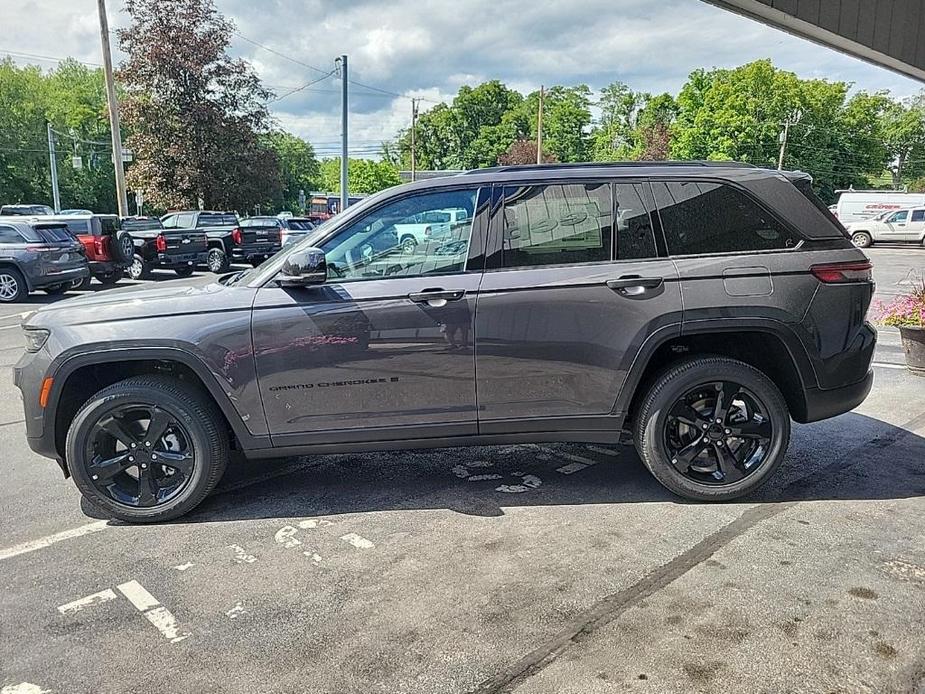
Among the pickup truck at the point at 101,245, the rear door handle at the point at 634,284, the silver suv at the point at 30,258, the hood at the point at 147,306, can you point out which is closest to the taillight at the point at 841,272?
the rear door handle at the point at 634,284

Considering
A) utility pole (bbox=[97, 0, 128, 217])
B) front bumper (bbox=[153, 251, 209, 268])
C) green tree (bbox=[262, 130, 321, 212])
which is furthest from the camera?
green tree (bbox=[262, 130, 321, 212])

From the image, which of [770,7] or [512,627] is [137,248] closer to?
[770,7]

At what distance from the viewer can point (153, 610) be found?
9.27ft

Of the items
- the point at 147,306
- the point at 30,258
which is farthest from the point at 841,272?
the point at 30,258

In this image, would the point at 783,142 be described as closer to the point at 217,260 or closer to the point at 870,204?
the point at 870,204

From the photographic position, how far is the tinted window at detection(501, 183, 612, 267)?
3662 millimetres

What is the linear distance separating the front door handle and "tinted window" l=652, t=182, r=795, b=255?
125 cm

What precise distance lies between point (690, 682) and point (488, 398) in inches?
68.3

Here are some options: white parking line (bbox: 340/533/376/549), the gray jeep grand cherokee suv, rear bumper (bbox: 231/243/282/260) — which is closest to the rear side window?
rear bumper (bbox: 231/243/282/260)

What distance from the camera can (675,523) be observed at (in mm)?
3596

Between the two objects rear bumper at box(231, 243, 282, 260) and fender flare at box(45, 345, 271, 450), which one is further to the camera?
rear bumper at box(231, 243, 282, 260)

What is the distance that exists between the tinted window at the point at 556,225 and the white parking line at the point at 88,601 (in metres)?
2.48

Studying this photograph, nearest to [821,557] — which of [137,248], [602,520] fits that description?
[602,520]

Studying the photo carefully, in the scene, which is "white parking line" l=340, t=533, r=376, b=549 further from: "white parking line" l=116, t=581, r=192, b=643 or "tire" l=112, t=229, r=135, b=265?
"tire" l=112, t=229, r=135, b=265
